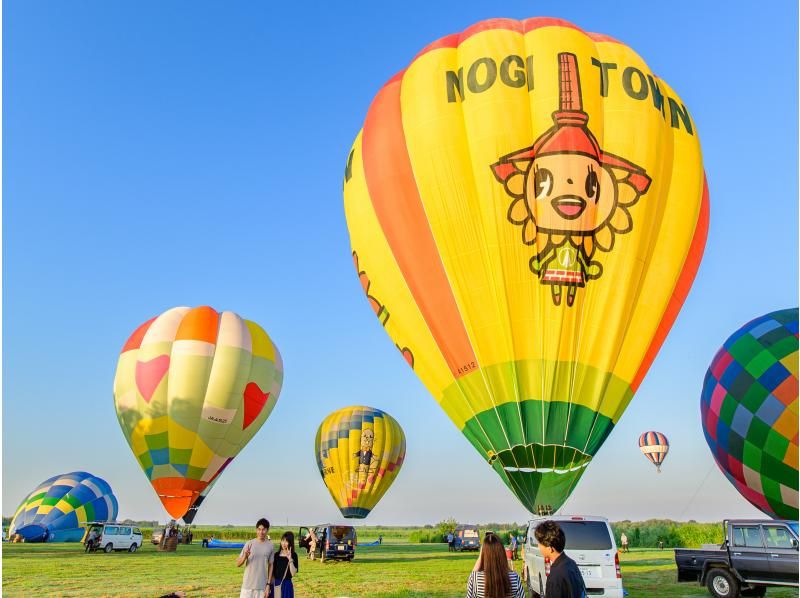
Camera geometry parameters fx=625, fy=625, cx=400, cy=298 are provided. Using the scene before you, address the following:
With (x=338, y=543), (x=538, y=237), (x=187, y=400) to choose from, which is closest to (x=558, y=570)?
(x=538, y=237)

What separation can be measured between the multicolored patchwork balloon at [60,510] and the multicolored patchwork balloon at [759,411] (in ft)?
113

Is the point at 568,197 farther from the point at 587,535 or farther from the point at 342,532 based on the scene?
the point at 342,532

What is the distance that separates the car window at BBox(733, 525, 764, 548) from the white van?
4.16 metres

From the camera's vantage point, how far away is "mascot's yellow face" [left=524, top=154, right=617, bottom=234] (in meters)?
14.1

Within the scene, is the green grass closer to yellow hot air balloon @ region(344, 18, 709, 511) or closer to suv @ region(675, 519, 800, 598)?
suv @ region(675, 519, 800, 598)

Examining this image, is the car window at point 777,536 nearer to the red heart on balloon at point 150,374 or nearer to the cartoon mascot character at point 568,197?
the cartoon mascot character at point 568,197

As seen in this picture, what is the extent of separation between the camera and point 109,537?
30.1 metres

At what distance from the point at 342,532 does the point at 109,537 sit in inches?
498

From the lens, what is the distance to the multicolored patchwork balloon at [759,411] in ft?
68.5

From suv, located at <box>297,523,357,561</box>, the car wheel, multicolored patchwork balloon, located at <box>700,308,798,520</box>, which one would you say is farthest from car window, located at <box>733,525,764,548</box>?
suv, located at <box>297,523,357,561</box>

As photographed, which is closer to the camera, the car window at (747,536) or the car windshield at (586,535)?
the car windshield at (586,535)

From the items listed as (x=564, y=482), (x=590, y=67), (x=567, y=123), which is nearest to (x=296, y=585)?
(x=564, y=482)

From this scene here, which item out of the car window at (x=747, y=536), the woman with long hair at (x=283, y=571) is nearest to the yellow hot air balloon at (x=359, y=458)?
the car window at (x=747, y=536)

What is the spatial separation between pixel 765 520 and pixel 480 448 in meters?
6.23
